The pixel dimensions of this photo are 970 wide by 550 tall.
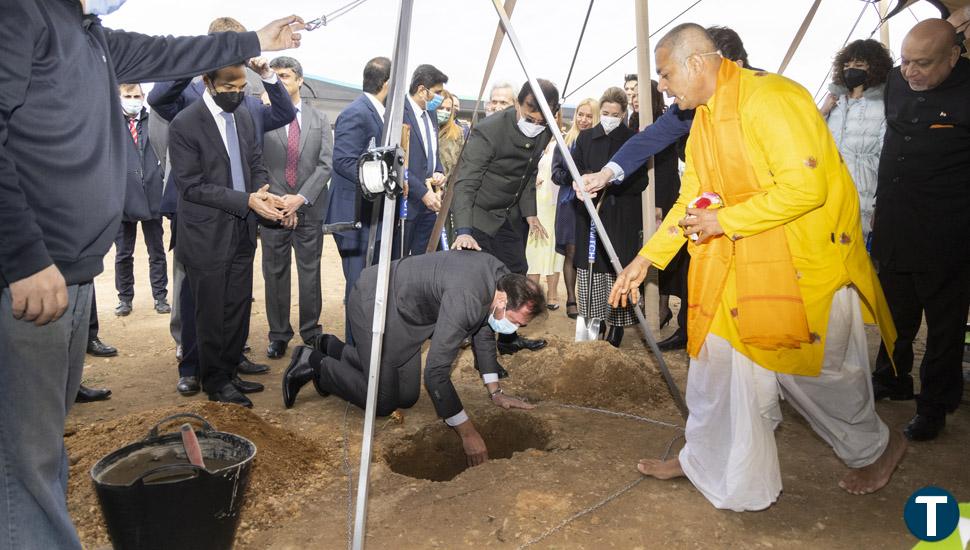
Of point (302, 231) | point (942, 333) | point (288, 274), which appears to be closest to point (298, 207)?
point (302, 231)

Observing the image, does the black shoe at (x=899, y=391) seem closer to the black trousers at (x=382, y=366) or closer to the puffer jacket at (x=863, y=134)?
the puffer jacket at (x=863, y=134)

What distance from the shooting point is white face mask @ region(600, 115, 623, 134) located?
5301mm

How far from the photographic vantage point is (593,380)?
4.54 m

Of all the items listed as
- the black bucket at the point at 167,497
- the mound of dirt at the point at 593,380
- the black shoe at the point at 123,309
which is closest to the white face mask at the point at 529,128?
the mound of dirt at the point at 593,380

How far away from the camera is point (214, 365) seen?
4.18 m

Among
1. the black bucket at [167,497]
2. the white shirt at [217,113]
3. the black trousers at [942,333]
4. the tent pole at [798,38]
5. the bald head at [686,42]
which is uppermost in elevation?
the tent pole at [798,38]

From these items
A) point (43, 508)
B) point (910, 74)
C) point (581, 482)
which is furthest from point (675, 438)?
point (43, 508)

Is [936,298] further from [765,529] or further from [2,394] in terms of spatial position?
[2,394]

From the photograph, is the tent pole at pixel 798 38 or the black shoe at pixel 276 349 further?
the black shoe at pixel 276 349

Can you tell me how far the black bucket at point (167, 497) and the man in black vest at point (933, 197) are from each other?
10.4 ft

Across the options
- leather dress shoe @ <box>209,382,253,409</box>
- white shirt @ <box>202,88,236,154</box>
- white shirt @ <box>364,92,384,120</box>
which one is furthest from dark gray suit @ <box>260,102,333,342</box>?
leather dress shoe @ <box>209,382,253,409</box>

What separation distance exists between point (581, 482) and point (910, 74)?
2624 millimetres

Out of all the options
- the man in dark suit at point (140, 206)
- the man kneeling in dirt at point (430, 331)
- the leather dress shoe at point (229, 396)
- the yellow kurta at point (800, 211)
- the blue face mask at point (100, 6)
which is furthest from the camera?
the man in dark suit at point (140, 206)

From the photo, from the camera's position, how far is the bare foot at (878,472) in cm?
309
